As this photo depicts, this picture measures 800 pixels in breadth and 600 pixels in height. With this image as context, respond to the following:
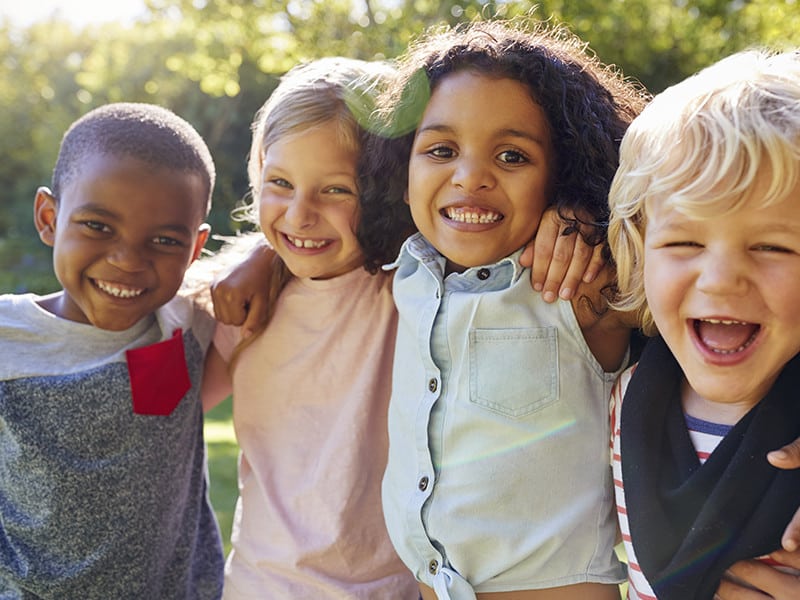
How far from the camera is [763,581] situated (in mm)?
1506

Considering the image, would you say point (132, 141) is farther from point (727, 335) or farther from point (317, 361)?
point (727, 335)

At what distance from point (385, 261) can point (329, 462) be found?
58 cm

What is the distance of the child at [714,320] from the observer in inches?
55.2

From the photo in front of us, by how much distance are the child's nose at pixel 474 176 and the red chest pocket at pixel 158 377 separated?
0.97m

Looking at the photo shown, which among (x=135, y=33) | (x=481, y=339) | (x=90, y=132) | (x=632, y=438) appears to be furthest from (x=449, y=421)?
(x=135, y=33)

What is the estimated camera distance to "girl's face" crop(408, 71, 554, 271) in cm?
186

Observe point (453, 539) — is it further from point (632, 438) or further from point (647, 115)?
point (647, 115)

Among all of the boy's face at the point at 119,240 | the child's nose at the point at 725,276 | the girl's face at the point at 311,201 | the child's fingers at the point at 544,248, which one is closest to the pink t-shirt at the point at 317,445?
the girl's face at the point at 311,201

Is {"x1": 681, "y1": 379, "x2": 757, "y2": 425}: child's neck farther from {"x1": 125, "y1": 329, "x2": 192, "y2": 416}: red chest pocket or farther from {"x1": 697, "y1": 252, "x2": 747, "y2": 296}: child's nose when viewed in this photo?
{"x1": 125, "y1": 329, "x2": 192, "y2": 416}: red chest pocket

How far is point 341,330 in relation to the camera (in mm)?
2332

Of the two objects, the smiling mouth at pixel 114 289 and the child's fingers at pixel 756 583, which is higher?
the smiling mouth at pixel 114 289

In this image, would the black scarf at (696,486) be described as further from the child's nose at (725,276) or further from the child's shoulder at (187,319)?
the child's shoulder at (187,319)

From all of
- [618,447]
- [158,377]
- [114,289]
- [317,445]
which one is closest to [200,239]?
[114,289]

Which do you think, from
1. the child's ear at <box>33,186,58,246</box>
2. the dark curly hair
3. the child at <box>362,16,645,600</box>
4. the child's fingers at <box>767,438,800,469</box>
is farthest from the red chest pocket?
the child's fingers at <box>767,438,800,469</box>
